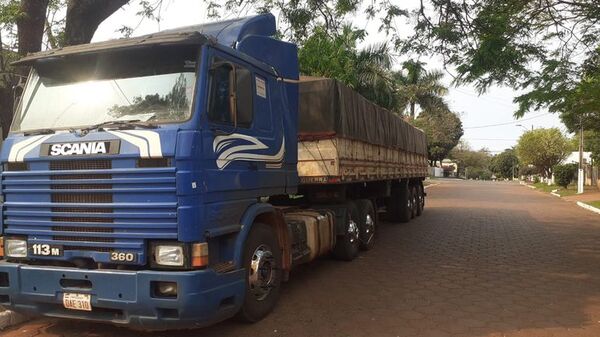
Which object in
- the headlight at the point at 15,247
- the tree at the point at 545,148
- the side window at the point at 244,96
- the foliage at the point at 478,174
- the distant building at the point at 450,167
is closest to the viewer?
the headlight at the point at 15,247

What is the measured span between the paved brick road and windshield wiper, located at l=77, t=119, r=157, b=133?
209cm

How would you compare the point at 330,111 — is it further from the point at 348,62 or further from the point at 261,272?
the point at 348,62

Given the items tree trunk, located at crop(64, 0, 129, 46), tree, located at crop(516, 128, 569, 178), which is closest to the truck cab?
tree trunk, located at crop(64, 0, 129, 46)

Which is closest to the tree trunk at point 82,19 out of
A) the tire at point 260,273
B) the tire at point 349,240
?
the tire at point 260,273

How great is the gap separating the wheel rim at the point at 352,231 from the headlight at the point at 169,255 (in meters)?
4.93

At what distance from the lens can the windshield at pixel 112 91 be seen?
4699mm

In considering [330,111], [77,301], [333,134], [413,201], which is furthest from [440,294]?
[413,201]

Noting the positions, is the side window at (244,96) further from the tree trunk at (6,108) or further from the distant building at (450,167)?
the distant building at (450,167)

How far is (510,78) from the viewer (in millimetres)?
10344

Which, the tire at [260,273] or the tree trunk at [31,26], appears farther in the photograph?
the tree trunk at [31,26]

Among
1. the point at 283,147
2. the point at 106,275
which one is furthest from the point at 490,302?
the point at 106,275

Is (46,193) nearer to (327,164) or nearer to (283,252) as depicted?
(283,252)

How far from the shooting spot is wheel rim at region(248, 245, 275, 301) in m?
5.38

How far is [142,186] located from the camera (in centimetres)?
445
